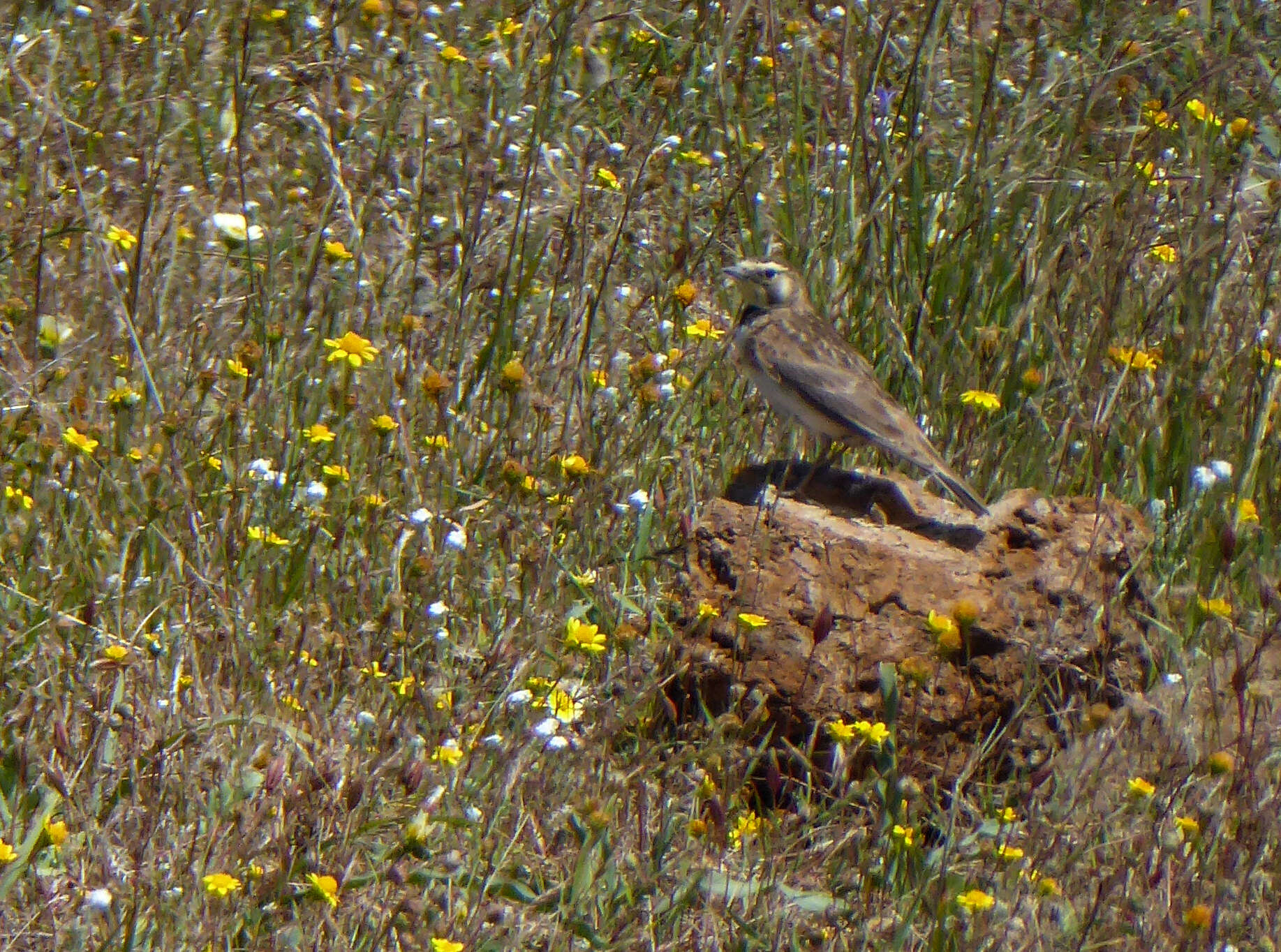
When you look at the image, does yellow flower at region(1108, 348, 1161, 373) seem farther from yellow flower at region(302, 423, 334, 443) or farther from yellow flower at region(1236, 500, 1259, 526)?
yellow flower at region(302, 423, 334, 443)

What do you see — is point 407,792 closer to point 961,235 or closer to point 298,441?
point 298,441

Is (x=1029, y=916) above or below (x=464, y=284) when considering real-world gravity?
below

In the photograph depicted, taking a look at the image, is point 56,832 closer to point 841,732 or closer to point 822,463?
point 841,732

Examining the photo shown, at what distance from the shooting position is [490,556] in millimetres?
4605

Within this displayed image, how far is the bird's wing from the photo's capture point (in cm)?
503

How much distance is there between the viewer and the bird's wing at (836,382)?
5.03 meters

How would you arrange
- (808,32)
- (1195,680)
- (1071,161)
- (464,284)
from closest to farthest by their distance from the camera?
1. (1195,680)
2. (464,284)
3. (1071,161)
4. (808,32)

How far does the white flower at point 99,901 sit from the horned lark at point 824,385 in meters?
2.48

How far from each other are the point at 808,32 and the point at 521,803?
5.25m

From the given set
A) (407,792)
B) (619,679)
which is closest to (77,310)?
(619,679)

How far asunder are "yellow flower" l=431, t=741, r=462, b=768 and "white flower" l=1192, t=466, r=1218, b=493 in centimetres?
221

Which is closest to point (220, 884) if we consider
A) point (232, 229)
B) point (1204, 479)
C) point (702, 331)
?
point (232, 229)

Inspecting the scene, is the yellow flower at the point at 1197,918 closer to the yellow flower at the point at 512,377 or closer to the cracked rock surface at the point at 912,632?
the cracked rock surface at the point at 912,632

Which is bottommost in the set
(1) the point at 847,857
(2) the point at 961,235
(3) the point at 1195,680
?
(1) the point at 847,857
